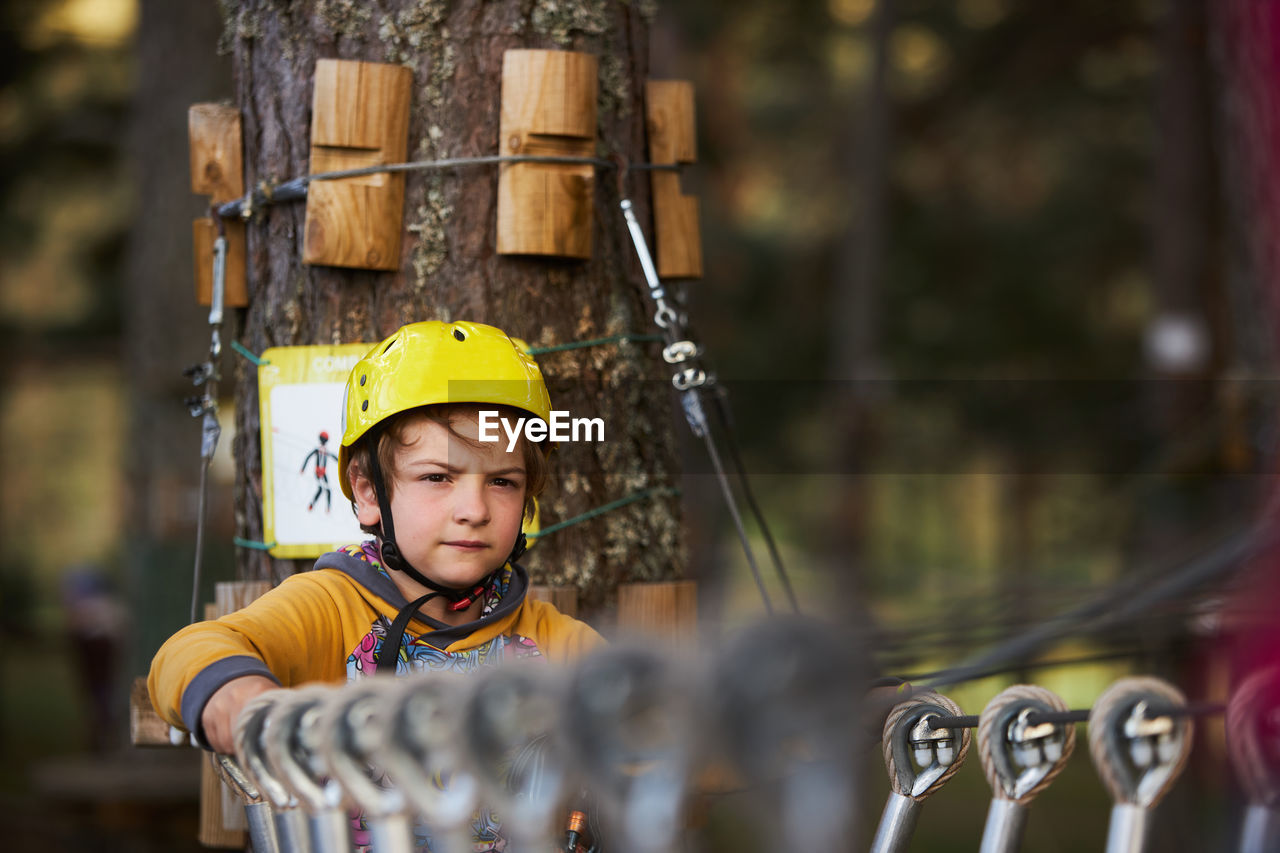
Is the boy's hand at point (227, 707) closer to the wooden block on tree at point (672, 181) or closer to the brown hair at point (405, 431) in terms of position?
the brown hair at point (405, 431)

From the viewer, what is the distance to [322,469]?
2.83 m

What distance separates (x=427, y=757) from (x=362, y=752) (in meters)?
0.10

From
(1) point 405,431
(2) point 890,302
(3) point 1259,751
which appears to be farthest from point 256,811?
(2) point 890,302

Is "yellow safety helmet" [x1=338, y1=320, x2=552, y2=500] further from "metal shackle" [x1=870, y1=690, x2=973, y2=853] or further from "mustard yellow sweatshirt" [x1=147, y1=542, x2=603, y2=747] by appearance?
"metal shackle" [x1=870, y1=690, x2=973, y2=853]

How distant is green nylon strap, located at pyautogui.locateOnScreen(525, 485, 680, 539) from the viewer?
2904 mm

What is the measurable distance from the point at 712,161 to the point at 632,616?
457 inches

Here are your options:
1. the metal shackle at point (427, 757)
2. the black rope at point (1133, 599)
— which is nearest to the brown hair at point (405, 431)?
the metal shackle at point (427, 757)

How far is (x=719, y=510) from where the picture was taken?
39.0 feet

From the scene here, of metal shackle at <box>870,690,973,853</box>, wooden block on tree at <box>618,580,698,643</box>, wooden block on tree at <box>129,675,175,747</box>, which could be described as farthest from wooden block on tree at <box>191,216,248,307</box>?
metal shackle at <box>870,690,973,853</box>

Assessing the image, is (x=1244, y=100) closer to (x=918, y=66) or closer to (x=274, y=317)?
(x=274, y=317)

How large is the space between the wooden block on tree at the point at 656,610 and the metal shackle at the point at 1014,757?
1.35m

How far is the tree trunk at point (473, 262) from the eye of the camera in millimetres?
2836

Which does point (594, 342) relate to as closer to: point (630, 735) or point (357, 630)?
point (357, 630)

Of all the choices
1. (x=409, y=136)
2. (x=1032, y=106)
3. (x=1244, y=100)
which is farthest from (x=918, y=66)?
(x=409, y=136)
